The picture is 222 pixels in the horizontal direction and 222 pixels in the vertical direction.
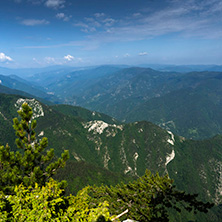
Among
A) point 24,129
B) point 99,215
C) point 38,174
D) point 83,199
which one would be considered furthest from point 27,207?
point 24,129

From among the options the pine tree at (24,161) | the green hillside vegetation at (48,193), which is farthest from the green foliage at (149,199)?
the pine tree at (24,161)

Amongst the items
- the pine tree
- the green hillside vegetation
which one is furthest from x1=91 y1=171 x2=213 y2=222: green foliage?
the pine tree

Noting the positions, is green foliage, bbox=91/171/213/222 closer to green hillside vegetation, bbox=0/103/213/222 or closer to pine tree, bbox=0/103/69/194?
green hillside vegetation, bbox=0/103/213/222

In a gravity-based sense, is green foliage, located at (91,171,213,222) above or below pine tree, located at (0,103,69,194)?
below

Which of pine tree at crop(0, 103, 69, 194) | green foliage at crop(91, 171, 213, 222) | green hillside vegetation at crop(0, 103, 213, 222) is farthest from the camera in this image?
green foliage at crop(91, 171, 213, 222)

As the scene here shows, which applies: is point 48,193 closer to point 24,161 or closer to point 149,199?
point 24,161

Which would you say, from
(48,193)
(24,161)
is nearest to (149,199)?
(48,193)

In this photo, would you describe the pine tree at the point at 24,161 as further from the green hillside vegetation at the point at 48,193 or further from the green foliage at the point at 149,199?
the green foliage at the point at 149,199

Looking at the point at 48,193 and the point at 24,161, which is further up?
the point at 48,193
